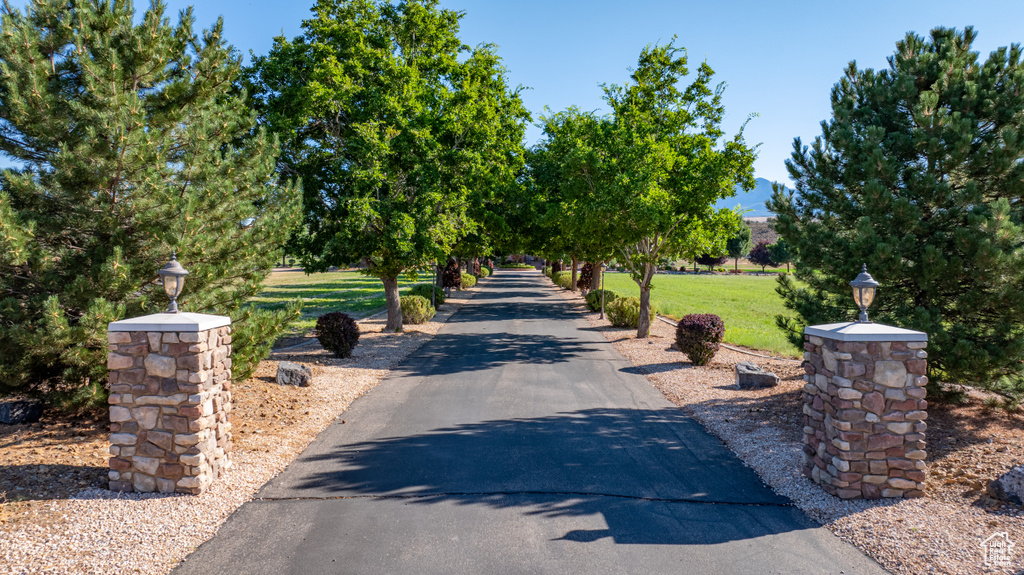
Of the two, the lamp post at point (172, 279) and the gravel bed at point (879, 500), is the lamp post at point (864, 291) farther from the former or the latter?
the lamp post at point (172, 279)

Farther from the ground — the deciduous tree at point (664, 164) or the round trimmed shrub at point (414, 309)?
the deciduous tree at point (664, 164)

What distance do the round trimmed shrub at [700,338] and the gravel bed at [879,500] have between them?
1.55m

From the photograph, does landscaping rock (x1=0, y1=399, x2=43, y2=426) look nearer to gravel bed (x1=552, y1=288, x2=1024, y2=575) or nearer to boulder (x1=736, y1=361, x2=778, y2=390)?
gravel bed (x1=552, y1=288, x2=1024, y2=575)

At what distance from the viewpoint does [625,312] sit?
20.0 metres

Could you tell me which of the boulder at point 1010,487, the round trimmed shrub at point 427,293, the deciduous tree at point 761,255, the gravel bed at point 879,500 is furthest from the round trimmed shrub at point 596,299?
the deciduous tree at point 761,255

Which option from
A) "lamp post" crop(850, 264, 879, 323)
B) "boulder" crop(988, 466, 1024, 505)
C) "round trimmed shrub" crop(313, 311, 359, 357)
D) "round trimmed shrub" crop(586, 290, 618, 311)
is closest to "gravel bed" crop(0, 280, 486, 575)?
"round trimmed shrub" crop(313, 311, 359, 357)

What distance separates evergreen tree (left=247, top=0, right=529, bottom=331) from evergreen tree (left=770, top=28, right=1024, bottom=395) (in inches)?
Answer: 376

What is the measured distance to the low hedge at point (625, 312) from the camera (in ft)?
65.6

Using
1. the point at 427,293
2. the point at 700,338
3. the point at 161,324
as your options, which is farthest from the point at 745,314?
the point at 161,324

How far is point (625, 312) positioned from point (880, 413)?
14.3 meters

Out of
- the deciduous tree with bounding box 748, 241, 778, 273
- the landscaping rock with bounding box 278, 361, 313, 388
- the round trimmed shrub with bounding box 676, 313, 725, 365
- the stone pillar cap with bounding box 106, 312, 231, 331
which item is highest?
the deciduous tree with bounding box 748, 241, 778, 273

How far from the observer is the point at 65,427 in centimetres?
743

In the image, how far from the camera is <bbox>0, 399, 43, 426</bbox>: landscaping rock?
7418 millimetres

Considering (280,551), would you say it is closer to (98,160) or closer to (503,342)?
(98,160)
